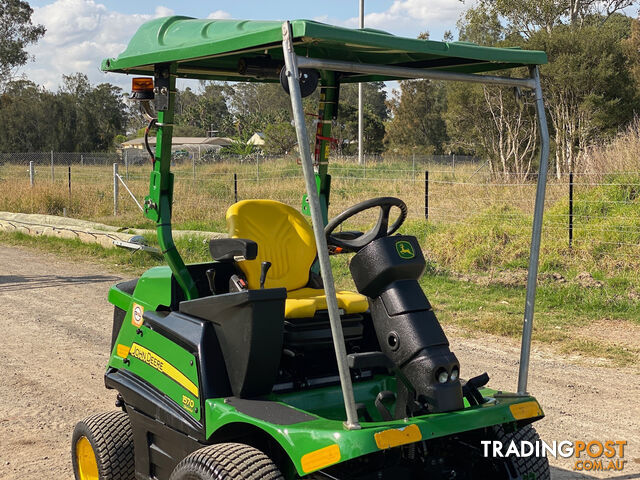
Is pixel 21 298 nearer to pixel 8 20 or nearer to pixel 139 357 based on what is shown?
pixel 139 357

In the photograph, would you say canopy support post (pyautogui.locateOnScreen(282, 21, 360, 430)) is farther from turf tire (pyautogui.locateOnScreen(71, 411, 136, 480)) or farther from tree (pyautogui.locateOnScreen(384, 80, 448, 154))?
tree (pyautogui.locateOnScreen(384, 80, 448, 154))

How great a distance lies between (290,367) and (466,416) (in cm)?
102

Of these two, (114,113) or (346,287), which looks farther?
(114,113)

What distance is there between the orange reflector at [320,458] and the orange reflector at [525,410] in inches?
34.8

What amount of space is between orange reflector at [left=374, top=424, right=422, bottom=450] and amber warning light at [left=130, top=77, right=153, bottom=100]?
6.87ft

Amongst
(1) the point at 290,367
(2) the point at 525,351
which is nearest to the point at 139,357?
(1) the point at 290,367

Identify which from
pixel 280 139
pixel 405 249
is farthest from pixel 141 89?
pixel 280 139

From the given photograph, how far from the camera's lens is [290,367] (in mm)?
3846

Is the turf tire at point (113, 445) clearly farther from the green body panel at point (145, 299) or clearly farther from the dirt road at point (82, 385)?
the dirt road at point (82, 385)

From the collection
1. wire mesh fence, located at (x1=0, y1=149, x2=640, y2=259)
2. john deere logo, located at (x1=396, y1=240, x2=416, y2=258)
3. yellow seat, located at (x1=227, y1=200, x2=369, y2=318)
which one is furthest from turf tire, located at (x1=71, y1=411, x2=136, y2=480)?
wire mesh fence, located at (x1=0, y1=149, x2=640, y2=259)

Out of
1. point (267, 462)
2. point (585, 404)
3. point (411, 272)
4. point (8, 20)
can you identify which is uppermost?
point (8, 20)

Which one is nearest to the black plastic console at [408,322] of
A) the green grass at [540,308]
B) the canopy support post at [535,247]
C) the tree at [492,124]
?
the canopy support post at [535,247]

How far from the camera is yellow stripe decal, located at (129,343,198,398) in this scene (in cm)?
361

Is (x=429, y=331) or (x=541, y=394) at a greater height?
(x=429, y=331)
